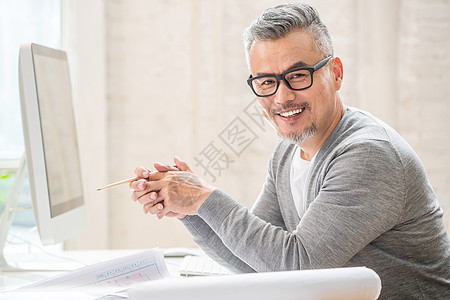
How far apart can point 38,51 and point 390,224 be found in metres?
1.22

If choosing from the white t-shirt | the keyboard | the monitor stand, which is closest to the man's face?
the white t-shirt

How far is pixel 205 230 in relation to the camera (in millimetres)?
1446

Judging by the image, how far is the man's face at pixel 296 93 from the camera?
1.29 meters

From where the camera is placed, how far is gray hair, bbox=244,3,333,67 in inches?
50.9

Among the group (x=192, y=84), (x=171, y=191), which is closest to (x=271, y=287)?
(x=171, y=191)

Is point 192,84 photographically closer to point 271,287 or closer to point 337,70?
point 337,70

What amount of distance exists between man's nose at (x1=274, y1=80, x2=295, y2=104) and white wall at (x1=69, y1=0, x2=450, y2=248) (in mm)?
1529

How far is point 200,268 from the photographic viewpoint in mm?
1577

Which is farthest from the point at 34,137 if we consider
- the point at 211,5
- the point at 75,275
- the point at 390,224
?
the point at 211,5

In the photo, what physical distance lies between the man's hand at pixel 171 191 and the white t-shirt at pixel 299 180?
32cm

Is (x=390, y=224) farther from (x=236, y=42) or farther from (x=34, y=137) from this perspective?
(x=236, y=42)

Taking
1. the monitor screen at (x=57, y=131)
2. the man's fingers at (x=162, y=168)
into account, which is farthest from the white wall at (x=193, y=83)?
the man's fingers at (x=162, y=168)

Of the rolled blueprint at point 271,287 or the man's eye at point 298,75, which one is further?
the man's eye at point 298,75

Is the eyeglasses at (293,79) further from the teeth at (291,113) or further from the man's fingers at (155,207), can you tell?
the man's fingers at (155,207)
